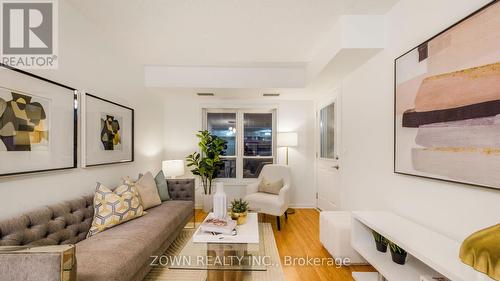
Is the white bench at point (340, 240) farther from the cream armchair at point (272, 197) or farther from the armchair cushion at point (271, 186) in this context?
the armchair cushion at point (271, 186)

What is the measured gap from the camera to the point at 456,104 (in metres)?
1.40

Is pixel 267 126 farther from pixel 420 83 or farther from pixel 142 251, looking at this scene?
pixel 142 251

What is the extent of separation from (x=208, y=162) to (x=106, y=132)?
1.87 meters

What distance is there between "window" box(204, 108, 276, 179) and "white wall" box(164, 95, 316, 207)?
0.20m

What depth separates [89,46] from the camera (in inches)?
93.0

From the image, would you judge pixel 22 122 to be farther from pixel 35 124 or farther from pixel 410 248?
pixel 410 248

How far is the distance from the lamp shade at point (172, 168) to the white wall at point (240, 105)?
2.07 feet

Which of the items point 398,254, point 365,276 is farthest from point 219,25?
point 365,276

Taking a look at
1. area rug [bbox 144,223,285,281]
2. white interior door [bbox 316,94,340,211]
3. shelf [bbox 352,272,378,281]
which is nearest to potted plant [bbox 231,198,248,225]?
area rug [bbox 144,223,285,281]

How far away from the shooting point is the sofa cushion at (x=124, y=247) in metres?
1.39

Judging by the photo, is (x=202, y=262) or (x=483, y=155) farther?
(x=202, y=262)

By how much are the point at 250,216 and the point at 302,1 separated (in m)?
2.27

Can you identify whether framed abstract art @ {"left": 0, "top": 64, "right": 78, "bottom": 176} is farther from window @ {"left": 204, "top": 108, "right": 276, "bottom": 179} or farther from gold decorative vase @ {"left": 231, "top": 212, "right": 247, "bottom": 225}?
window @ {"left": 204, "top": 108, "right": 276, "bottom": 179}

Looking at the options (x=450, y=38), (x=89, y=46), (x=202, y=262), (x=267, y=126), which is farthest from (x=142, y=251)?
(x=267, y=126)
